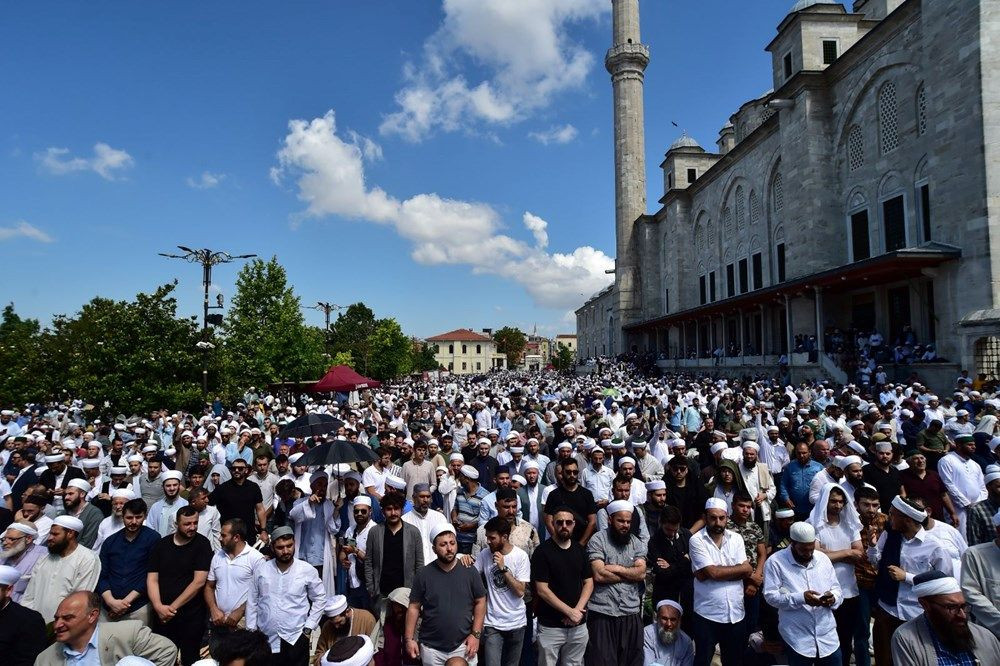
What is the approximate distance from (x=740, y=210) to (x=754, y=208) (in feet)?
7.26

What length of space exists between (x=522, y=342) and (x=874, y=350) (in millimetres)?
93809

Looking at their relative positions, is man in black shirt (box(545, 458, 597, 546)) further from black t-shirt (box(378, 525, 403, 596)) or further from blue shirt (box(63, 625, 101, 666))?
blue shirt (box(63, 625, 101, 666))

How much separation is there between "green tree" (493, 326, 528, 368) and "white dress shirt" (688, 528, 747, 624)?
4276 inches

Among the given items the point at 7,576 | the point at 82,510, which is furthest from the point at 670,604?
the point at 82,510

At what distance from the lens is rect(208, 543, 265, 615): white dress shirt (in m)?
4.68

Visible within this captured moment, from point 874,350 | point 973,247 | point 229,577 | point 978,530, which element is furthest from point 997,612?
point 874,350

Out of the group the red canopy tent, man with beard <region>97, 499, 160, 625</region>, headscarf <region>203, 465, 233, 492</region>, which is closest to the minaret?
the red canopy tent

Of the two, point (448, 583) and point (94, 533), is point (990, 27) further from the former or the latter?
point (94, 533)

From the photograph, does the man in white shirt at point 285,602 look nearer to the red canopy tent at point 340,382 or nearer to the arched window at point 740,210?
the red canopy tent at point 340,382

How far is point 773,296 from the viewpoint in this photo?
94.4 ft

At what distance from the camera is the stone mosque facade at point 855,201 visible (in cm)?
1892

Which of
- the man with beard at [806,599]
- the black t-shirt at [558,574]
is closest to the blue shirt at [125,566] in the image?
the black t-shirt at [558,574]

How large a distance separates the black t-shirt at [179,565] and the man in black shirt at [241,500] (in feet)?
5.50

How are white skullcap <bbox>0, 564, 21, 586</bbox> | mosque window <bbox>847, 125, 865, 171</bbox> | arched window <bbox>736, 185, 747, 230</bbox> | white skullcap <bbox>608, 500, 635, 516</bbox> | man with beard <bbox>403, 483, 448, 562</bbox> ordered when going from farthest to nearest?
arched window <bbox>736, 185, 747, 230</bbox> < mosque window <bbox>847, 125, 865, 171</bbox> < man with beard <bbox>403, 483, 448, 562</bbox> < white skullcap <bbox>608, 500, 635, 516</bbox> < white skullcap <bbox>0, 564, 21, 586</bbox>
